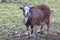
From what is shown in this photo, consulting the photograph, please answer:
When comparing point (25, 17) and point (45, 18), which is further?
point (45, 18)

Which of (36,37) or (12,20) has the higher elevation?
(12,20)

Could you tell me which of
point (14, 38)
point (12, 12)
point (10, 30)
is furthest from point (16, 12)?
point (14, 38)

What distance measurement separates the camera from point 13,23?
9242mm

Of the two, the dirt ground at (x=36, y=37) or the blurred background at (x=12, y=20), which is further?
the blurred background at (x=12, y=20)

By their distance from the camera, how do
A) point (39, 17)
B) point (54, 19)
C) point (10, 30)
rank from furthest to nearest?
point (54, 19) < point (10, 30) < point (39, 17)

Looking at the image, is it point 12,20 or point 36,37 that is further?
point 12,20

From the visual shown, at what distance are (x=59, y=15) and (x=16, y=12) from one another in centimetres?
207

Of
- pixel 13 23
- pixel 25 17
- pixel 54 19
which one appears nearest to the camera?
pixel 25 17

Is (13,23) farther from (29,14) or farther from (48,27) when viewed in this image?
(29,14)

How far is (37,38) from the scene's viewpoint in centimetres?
762

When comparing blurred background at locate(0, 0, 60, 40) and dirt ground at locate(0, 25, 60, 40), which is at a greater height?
blurred background at locate(0, 0, 60, 40)

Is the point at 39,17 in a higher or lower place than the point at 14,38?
higher

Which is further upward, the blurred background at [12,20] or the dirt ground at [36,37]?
the blurred background at [12,20]

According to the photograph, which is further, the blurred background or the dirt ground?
the blurred background
